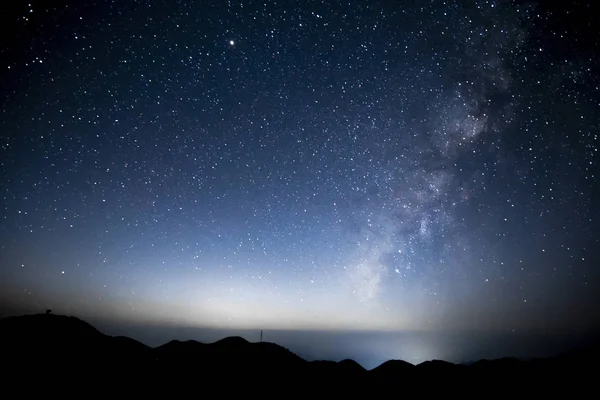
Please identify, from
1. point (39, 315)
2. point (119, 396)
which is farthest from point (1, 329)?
point (119, 396)

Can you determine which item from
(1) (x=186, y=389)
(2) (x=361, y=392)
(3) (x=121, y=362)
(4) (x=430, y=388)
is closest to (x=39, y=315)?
(3) (x=121, y=362)

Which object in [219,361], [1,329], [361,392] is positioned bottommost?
[361,392]

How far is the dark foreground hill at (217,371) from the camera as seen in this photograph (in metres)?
18.7

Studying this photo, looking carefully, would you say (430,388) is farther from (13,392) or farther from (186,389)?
(13,392)

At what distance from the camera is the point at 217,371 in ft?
84.2

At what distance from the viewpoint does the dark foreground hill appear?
18.7m

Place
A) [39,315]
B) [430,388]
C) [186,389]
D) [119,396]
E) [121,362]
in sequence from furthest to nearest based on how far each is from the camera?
[430,388]
[39,315]
[121,362]
[186,389]
[119,396]

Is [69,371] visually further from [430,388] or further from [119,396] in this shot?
[430,388]

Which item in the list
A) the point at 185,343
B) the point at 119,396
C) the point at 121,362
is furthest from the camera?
the point at 185,343

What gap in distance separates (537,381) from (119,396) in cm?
3640

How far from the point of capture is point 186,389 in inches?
839

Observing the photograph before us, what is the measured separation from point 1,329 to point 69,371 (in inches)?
347

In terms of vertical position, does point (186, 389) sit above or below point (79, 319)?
below

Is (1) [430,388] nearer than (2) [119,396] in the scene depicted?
No
